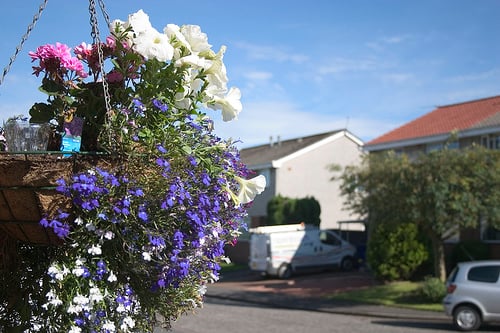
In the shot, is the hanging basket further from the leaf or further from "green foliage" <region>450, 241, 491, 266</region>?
"green foliage" <region>450, 241, 491, 266</region>

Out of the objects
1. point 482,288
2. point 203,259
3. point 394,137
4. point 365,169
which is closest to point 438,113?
point 394,137

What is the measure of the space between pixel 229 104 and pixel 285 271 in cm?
2657

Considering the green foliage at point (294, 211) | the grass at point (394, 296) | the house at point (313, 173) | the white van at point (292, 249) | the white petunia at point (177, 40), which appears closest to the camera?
the white petunia at point (177, 40)

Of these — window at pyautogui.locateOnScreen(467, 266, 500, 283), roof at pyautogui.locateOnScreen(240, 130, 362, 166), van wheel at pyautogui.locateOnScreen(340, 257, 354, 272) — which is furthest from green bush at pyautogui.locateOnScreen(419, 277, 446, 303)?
roof at pyautogui.locateOnScreen(240, 130, 362, 166)

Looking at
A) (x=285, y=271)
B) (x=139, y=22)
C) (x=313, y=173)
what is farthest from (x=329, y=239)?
(x=139, y=22)

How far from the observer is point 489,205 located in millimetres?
18438

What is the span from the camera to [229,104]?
2840 mm

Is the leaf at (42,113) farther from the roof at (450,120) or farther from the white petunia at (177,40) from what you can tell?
the roof at (450,120)

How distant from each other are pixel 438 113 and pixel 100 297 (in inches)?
1309

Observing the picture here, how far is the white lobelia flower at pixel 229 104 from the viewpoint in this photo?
2821 millimetres

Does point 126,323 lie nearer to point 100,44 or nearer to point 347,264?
point 100,44

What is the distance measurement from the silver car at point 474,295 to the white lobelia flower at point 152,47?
13867 mm

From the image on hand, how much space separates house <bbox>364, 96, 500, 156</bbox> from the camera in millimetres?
26141

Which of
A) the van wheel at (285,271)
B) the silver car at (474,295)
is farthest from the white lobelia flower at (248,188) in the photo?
the van wheel at (285,271)
